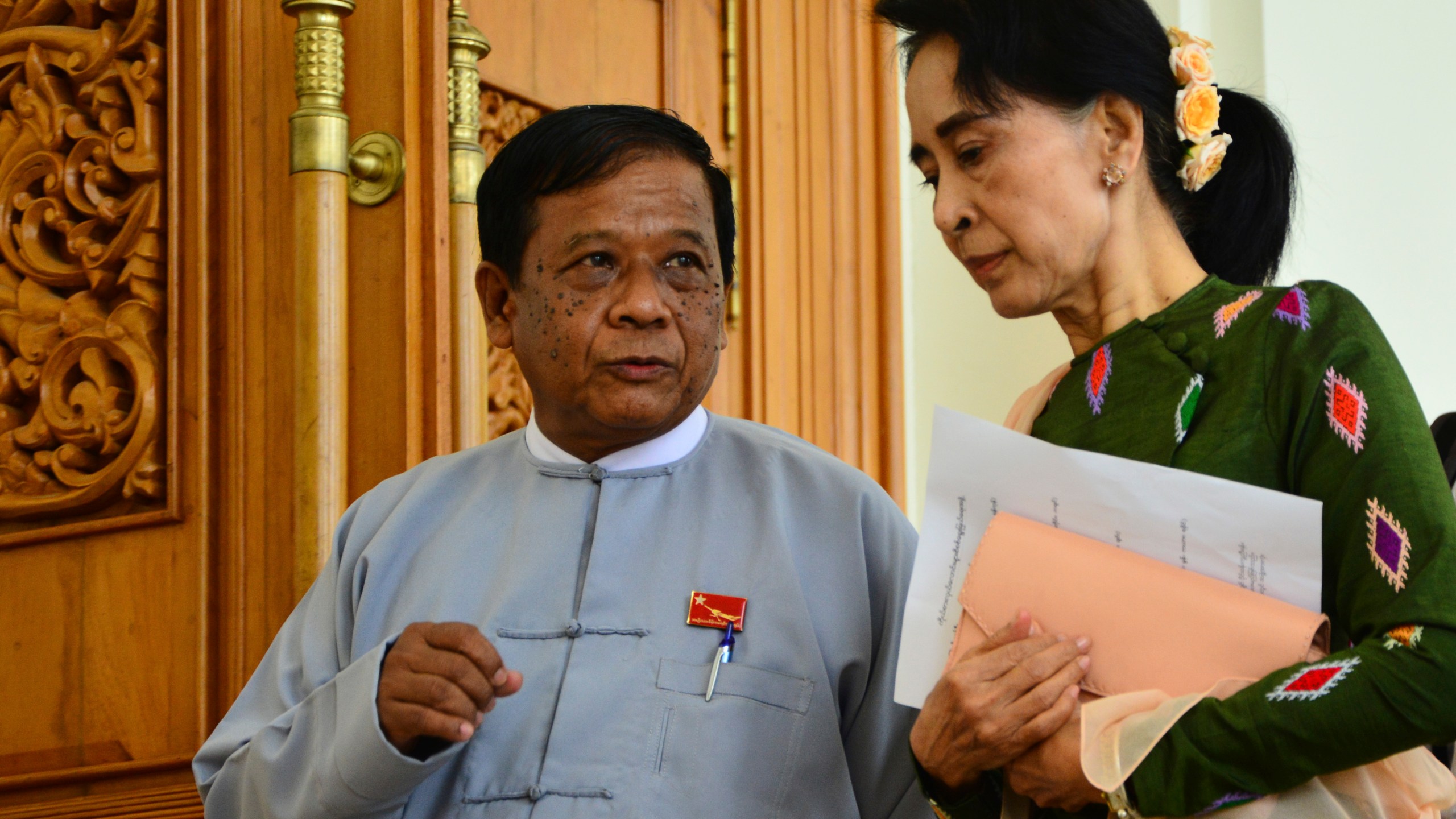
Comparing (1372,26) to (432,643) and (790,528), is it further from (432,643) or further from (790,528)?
(432,643)

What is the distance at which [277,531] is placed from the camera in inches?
87.6

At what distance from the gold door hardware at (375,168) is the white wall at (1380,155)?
2.22 m

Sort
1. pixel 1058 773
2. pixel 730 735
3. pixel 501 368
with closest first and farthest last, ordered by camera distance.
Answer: pixel 1058 773 < pixel 730 735 < pixel 501 368

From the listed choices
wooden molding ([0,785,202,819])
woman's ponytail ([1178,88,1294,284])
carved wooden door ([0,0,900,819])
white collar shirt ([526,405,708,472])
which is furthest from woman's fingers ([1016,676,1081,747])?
wooden molding ([0,785,202,819])

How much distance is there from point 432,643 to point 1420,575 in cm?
93

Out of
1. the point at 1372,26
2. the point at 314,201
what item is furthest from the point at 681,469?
the point at 1372,26

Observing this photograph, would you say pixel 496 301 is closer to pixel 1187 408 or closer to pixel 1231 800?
pixel 1187 408

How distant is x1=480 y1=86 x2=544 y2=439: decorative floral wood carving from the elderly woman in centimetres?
130

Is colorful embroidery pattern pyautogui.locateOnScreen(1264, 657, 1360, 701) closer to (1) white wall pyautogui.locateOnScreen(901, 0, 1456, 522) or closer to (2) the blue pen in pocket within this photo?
(2) the blue pen in pocket

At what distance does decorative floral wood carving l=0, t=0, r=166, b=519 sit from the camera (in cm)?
230

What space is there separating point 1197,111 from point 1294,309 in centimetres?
24

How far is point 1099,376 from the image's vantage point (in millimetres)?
1345

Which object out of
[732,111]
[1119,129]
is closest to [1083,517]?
[1119,129]

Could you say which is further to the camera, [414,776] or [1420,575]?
[414,776]
